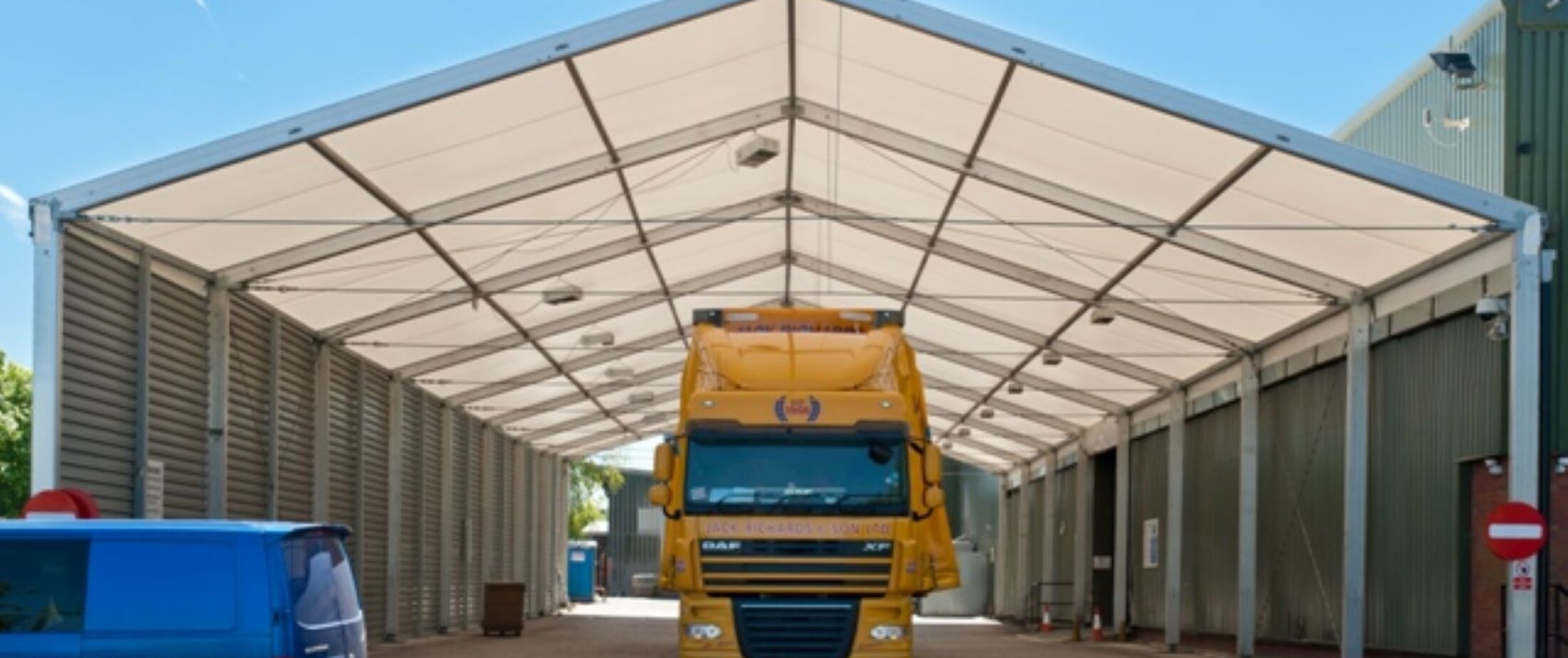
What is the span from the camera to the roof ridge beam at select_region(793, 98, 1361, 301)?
827 inches

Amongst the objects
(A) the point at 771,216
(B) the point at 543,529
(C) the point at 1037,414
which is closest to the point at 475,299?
(A) the point at 771,216

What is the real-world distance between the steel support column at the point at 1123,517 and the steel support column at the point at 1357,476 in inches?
564

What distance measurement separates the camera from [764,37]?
1844 centimetres

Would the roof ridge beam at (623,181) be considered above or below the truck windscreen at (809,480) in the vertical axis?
above

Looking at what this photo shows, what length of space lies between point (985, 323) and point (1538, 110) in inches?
476

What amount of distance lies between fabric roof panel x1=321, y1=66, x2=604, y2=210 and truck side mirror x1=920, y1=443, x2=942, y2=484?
4.81 m

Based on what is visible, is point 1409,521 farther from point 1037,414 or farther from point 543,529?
point 543,529

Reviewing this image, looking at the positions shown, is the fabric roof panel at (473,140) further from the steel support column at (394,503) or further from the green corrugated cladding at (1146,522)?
the green corrugated cladding at (1146,522)

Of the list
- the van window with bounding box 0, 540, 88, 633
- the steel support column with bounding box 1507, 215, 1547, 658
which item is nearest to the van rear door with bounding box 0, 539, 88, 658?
the van window with bounding box 0, 540, 88, 633

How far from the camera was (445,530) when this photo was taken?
35469 mm

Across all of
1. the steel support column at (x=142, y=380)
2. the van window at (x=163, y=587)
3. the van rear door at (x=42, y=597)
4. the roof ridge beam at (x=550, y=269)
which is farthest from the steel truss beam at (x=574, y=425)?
the van window at (x=163, y=587)

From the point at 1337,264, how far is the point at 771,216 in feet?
25.0

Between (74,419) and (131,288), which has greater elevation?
(131,288)

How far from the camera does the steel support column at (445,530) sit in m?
35.4
